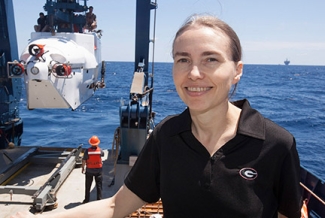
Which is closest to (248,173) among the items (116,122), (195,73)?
(195,73)

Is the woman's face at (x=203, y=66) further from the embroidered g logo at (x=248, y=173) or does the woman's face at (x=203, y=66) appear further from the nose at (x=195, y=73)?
the embroidered g logo at (x=248, y=173)

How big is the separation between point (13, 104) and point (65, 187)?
5.47 meters

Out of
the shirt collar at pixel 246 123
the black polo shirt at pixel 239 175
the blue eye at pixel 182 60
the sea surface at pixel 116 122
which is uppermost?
the blue eye at pixel 182 60

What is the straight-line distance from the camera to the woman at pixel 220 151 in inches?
66.8

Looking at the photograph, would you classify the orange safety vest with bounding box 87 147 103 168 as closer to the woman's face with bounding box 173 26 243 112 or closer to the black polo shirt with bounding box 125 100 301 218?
the black polo shirt with bounding box 125 100 301 218

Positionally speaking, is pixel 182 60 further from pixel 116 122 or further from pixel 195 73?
pixel 116 122

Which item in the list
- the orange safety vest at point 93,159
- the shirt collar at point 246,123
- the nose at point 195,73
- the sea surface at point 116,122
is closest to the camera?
the nose at point 195,73

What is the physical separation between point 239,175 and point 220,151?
0.17 meters

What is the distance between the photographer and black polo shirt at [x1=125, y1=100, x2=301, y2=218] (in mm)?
1707

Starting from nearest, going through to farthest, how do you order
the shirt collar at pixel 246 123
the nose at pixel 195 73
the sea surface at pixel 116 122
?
the nose at pixel 195 73 → the shirt collar at pixel 246 123 → the sea surface at pixel 116 122

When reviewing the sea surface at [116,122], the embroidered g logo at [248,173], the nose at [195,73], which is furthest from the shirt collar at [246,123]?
the sea surface at [116,122]

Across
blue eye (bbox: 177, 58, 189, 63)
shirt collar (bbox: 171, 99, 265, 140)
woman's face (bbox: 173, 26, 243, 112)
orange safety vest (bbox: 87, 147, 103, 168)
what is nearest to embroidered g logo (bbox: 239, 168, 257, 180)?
shirt collar (bbox: 171, 99, 265, 140)

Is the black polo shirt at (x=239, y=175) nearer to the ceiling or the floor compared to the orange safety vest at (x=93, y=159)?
nearer to the ceiling

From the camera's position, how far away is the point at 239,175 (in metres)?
1.70
